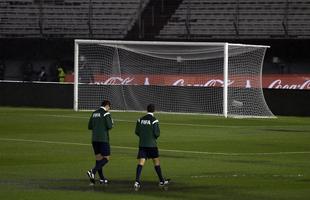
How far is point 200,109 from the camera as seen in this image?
4806 centimetres

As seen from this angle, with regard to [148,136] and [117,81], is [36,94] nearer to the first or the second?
[117,81]

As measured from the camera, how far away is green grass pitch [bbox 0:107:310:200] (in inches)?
771

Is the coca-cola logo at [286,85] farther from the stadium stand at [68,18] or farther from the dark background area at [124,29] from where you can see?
the stadium stand at [68,18]

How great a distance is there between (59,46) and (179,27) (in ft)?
26.4

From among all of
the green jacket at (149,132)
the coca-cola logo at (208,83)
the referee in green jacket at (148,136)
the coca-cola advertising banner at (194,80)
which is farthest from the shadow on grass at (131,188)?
the coca-cola advertising banner at (194,80)

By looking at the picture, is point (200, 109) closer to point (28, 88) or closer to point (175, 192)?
point (28, 88)

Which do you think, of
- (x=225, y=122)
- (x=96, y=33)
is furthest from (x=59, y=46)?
(x=225, y=122)

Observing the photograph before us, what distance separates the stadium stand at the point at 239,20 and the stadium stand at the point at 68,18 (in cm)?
318

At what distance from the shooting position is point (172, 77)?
51.2 m

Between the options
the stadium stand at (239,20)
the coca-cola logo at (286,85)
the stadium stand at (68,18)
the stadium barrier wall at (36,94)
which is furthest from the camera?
the stadium stand at (68,18)

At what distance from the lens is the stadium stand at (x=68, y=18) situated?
60.4 meters

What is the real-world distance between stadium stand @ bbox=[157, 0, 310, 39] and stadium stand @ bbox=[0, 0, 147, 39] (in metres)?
3.18

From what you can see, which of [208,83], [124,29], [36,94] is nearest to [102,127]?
[208,83]

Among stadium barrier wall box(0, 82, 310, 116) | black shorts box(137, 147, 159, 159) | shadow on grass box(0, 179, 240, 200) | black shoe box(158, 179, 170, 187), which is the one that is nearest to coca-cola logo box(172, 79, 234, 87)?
stadium barrier wall box(0, 82, 310, 116)
